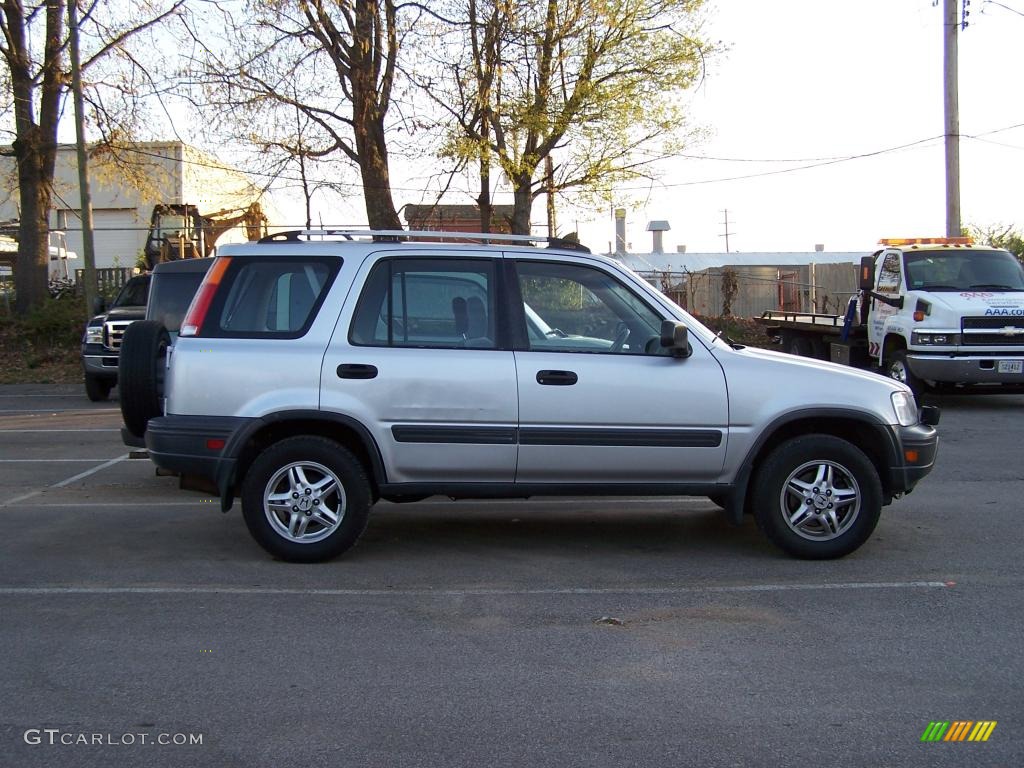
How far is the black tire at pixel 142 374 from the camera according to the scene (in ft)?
20.9

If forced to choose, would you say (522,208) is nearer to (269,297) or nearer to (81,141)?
(81,141)

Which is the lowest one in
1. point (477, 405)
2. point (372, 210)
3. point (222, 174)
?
point (477, 405)

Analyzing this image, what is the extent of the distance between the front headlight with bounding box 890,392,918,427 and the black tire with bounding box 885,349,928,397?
26.2 feet

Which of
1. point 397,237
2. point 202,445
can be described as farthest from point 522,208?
point 202,445

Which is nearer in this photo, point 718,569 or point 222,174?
point 718,569

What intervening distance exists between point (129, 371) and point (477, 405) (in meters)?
2.31

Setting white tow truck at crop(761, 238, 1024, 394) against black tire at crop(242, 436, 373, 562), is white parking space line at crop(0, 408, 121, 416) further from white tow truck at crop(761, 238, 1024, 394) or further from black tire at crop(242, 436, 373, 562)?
white tow truck at crop(761, 238, 1024, 394)

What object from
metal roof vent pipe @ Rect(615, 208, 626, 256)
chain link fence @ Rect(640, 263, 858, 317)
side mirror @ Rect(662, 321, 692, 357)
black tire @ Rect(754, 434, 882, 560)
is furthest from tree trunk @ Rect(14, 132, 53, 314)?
metal roof vent pipe @ Rect(615, 208, 626, 256)

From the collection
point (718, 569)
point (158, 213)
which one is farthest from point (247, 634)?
point (158, 213)

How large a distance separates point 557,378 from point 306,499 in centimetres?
167

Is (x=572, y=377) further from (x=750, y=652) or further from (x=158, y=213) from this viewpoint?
(x=158, y=213)

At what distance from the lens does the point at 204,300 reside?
598 cm

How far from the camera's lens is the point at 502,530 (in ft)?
23.3

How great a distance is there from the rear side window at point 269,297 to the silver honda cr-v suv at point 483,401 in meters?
0.01
